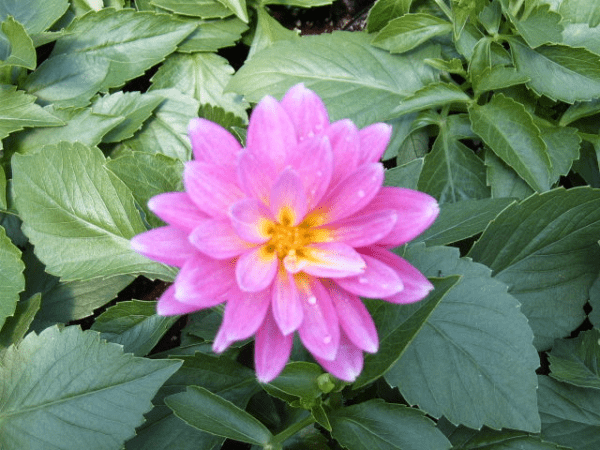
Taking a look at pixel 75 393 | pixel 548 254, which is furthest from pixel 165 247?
pixel 548 254

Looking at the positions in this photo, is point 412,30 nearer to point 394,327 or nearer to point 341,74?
point 341,74

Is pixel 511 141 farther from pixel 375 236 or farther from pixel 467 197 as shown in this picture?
pixel 375 236

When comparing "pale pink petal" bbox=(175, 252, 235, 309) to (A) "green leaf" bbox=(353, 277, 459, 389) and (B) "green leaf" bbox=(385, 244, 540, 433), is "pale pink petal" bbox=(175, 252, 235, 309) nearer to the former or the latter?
(A) "green leaf" bbox=(353, 277, 459, 389)

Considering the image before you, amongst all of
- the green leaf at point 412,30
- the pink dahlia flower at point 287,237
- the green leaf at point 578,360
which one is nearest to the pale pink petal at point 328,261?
the pink dahlia flower at point 287,237

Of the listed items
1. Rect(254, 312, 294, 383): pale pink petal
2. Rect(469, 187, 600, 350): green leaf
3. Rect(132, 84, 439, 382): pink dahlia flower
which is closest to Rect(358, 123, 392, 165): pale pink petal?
Rect(132, 84, 439, 382): pink dahlia flower

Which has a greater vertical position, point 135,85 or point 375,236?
point 375,236

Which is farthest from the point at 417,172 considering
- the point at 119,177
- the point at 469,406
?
the point at 119,177
